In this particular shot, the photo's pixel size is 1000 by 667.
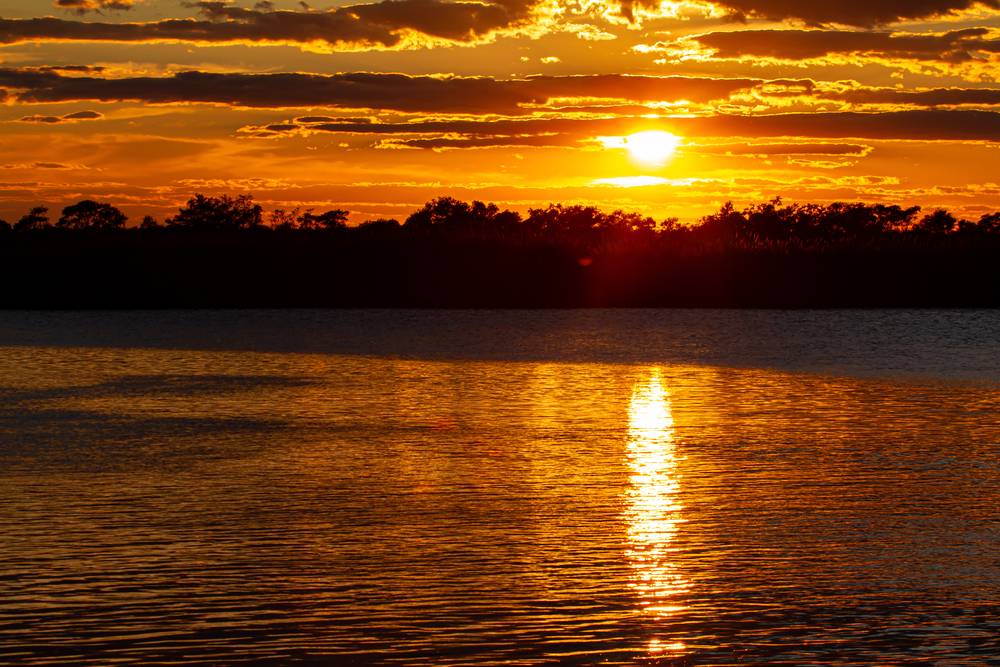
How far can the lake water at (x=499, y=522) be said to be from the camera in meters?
6.97

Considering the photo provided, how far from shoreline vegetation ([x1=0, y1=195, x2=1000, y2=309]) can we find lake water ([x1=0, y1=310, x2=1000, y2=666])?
29.4m

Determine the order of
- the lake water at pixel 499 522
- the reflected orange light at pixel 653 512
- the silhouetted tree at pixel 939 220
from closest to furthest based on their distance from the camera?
1. the lake water at pixel 499 522
2. the reflected orange light at pixel 653 512
3. the silhouetted tree at pixel 939 220

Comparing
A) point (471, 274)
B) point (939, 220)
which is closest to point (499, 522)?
point (471, 274)

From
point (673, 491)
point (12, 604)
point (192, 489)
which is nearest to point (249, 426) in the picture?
point (192, 489)

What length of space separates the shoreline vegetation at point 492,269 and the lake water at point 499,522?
2939cm

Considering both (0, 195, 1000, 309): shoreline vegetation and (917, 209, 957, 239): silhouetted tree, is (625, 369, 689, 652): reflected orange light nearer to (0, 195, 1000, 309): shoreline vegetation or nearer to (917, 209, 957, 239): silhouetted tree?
(0, 195, 1000, 309): shoreline vegetation

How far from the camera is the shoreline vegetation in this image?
51.3 m

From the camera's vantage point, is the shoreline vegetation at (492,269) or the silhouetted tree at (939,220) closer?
the shoreline vegetation at (492,269)

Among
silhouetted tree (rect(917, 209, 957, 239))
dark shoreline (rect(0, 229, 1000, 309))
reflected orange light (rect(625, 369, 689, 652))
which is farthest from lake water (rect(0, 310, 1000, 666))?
silhouetted tree (rect(917, 209, 957, 239))

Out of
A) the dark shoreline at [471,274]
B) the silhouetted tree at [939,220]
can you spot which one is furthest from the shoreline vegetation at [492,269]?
the silhouetted tree at [939,220]

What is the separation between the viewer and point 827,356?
30.0 m

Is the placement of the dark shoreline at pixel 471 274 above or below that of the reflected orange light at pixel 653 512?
below

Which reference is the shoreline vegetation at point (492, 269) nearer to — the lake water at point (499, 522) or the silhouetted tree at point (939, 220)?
the lake water at point (499, 522)

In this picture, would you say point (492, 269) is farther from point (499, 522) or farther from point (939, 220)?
point (939, 220)
